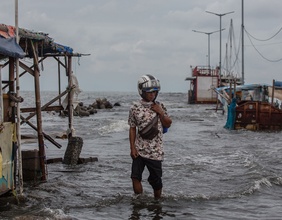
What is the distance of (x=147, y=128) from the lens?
7.55m

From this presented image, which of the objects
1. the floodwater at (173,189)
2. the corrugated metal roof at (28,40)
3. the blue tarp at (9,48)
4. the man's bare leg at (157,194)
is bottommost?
the floodwater at (173,189)

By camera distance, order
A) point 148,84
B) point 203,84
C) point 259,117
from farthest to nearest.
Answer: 1. point 203,84
2. point 259,117
3. point 148,84

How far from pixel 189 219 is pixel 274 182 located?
3.75m

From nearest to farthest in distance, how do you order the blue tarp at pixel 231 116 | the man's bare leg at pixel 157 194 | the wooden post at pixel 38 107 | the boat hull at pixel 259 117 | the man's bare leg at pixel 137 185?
1. the man's bare leg at pixel 137 185
2. the man's bare leg at pixel 157 194
3. the wooden post at pixel 38 107
4. the boat hull at pixel 259 117
5. the blue tarp at pixel 231 116

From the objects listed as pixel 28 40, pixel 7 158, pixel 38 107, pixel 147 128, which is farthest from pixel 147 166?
pixel 28 40

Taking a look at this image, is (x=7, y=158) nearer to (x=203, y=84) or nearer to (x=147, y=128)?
(x=147, y=128)

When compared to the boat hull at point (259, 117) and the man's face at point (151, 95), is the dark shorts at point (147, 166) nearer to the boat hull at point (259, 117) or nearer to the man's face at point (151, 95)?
the man's face at point (151, 95)

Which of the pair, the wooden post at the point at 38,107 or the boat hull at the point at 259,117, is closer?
the wooden post at the point at 38,107

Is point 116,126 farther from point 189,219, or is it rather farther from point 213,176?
point 189,219

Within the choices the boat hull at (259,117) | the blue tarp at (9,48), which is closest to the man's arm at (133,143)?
the blue tarp at (9,48)

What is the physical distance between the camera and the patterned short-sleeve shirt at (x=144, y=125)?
7570 mm

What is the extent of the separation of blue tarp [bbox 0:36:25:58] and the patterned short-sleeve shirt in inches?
77.3

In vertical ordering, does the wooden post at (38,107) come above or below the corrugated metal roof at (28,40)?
below

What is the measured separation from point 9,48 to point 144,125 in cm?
235
